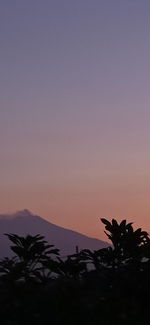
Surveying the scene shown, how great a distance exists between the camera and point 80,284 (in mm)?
12977

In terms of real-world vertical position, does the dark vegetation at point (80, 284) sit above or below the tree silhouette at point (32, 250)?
below

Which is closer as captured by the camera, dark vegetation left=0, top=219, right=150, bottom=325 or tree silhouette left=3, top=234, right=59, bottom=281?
dark vegetation left=0, top=219, right=150, bottom=325

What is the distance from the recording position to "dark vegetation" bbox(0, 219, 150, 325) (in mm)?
11789

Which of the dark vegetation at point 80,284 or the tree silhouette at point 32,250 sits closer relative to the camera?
the dark vegetation at point 80,284

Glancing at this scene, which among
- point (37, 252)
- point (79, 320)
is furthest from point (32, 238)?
point (79, 320)

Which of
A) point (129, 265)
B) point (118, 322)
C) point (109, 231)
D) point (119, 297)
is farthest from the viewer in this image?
point (109, 231)

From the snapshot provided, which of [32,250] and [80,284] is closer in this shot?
[80,284]

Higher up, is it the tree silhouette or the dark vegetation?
the tree silhouette

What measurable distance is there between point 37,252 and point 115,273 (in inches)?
158

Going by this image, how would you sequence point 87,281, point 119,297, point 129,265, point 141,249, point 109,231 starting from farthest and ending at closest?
point 109,231 < point 141,249 < point 129,265 < point 87,281 < point 119,297

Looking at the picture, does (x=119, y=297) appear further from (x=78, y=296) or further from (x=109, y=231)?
(x=109, y=231)

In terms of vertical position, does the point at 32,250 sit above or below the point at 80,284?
above

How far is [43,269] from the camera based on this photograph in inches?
700

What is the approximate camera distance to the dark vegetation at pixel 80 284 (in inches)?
464
